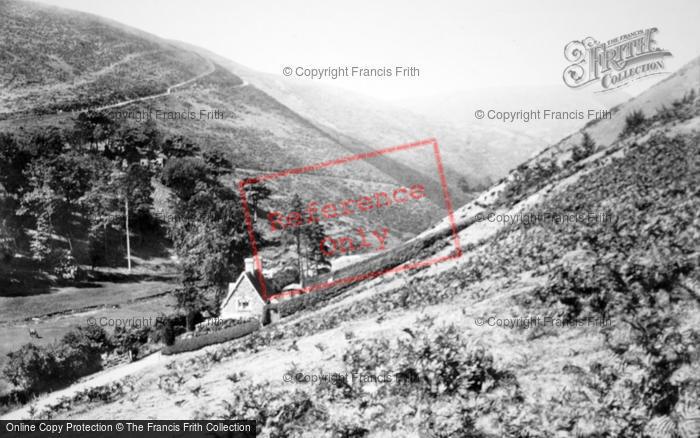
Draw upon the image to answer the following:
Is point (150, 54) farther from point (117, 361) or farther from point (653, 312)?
point (653, 312)

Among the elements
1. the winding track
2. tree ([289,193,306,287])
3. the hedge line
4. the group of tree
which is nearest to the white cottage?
the hedge line

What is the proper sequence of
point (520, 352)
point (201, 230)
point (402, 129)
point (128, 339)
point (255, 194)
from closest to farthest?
1. point (520, 352)
2. point (128, 339)
3. point (201, 230)
4. point (255, 194)
5. point (402, 129)

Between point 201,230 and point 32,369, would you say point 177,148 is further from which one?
point 32,369

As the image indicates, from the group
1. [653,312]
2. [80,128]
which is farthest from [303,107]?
[653,312]

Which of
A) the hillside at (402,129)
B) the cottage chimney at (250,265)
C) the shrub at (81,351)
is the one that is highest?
the hillside at (402,129)

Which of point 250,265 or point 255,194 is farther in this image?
point 255,194

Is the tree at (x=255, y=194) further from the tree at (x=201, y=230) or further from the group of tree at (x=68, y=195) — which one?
the group of tree at (x=68, y=195)

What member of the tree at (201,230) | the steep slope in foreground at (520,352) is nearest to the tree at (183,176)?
the tree at (201,230)

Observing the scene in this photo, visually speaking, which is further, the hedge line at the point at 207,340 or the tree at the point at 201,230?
the tree at the point at 201,230

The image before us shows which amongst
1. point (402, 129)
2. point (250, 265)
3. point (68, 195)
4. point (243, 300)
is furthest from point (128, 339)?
point (402, 129)
